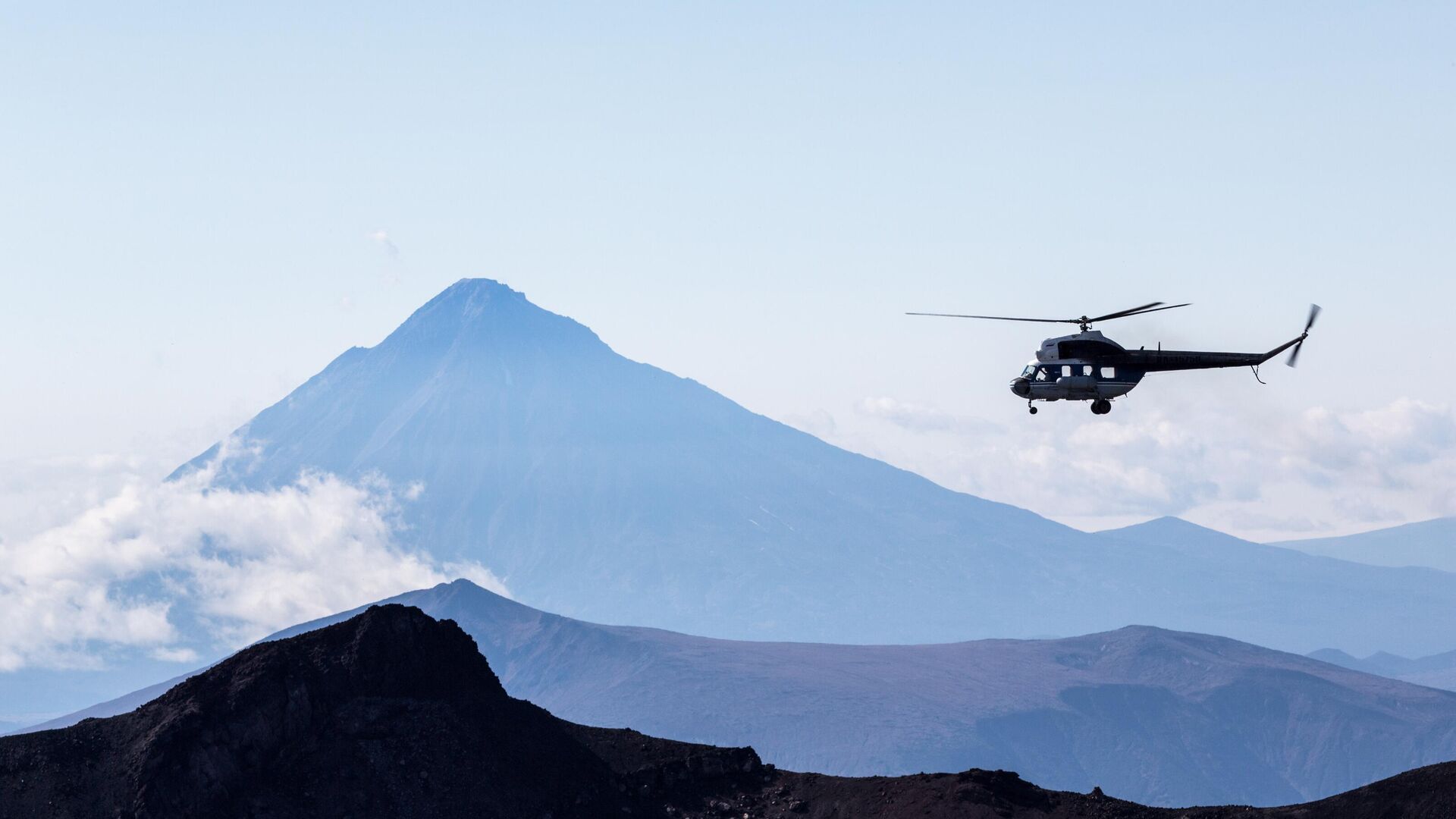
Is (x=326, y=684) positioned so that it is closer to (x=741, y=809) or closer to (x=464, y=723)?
(x=464, y=723)

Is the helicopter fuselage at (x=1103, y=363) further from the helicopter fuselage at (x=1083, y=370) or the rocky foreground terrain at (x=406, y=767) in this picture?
the rocky foreground terrain at (x=406, y=767)

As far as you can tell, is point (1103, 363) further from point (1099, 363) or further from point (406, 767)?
point (406, 767)

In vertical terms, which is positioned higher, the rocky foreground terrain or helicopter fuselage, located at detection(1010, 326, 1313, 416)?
helicopter fuselage, located at detection(1010, 326, 1313, 416)

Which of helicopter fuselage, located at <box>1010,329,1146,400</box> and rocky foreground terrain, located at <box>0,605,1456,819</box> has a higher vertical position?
helicopter fuselage, located at <box>1010,329,1146,400</box>

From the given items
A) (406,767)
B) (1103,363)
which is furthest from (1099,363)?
(406,767)

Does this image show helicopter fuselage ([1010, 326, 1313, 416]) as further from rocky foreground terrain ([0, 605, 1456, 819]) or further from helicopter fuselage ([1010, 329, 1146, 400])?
rocky foreground terrain ([0, 605, 1456, 819])

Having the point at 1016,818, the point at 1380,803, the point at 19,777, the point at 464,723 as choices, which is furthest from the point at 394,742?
the point at 1380,803
